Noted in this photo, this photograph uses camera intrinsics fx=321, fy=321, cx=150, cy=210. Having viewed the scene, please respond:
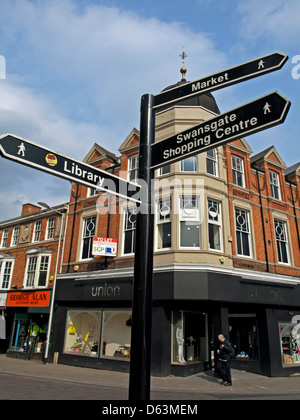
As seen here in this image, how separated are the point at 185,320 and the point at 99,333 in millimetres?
4602

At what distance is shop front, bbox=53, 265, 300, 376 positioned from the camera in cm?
1280

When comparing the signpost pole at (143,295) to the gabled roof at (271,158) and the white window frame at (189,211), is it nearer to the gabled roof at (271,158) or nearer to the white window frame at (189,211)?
the white window frame at (189,211)

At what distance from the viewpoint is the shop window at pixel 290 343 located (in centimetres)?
1476

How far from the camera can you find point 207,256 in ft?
44.1

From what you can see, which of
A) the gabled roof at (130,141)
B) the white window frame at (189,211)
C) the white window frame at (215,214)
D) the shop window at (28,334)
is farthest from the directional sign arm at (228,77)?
the shop window at (28,334)

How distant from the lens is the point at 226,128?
3.66 metres

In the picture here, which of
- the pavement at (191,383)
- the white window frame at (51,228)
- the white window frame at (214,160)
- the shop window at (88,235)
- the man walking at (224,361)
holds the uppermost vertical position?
the white window frame at (214,160)

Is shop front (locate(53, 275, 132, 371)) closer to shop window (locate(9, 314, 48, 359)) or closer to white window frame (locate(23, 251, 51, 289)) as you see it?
shop window (locate(9, 314, 48, 359))

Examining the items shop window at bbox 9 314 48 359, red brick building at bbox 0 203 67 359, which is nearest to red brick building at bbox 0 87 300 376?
red brick building at bbox 0 203 67 359

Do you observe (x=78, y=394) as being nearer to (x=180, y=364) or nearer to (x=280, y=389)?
(x=180, y=364)

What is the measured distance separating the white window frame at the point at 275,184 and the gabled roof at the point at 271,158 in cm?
60

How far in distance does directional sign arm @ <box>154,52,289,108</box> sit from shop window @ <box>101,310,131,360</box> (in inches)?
477

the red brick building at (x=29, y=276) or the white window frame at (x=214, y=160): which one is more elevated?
the white window frame at (x=214, y=160)
